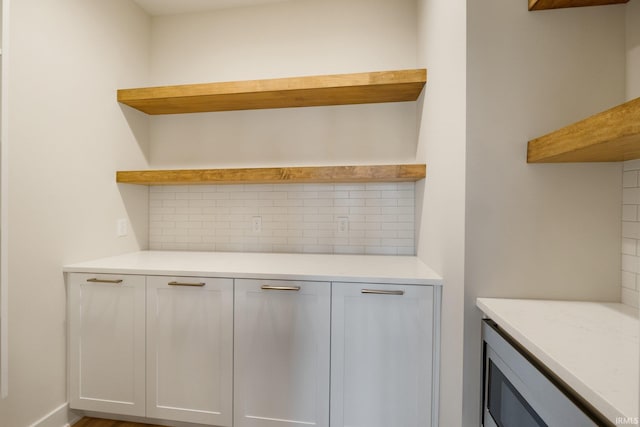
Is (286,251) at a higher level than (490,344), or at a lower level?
higher

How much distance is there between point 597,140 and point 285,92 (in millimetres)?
1547

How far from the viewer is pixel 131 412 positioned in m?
1.65

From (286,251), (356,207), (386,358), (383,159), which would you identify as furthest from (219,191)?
(386,358)

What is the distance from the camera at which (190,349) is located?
1603 mm

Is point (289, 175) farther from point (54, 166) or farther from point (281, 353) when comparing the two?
point (54, 166)

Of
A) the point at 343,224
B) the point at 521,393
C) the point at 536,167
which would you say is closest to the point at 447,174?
the point at 536,167

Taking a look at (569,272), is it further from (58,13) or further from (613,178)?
(58,13)

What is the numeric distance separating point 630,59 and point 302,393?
1892 mm

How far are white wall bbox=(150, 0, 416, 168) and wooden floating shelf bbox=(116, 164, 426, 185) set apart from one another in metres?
0.32

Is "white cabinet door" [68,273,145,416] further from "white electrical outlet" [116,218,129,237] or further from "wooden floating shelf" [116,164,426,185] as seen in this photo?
"wooden floating shelf" [116,164,426,185]

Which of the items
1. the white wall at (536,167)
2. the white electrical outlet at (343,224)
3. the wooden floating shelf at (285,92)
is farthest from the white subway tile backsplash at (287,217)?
the white wall at (536,167)

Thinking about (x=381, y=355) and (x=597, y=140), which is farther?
(x=381, y=355)

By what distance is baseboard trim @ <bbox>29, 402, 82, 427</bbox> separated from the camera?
156cm

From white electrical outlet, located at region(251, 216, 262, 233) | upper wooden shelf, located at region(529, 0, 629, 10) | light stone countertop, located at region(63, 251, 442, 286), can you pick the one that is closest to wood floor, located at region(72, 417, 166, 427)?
light stone countertop, located at region(63, 251, 442, 286)
